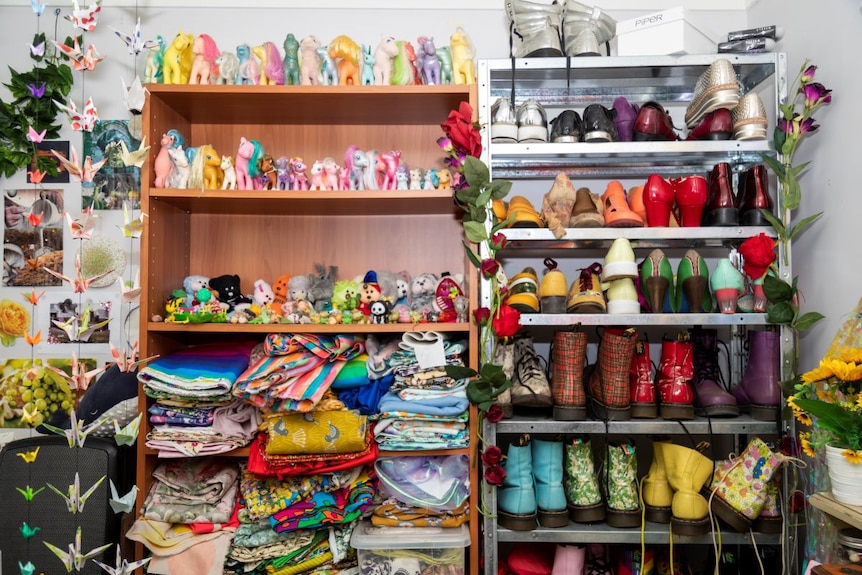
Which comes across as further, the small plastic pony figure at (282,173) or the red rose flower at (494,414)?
the small plastic pony figure at (282,173)

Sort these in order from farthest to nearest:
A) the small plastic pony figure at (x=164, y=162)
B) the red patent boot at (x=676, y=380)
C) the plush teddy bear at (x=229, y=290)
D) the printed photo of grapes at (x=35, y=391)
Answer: the printed photo of grapes at (x=35, y=391)
the plush teddy bear at (x=229, y=290)
the small plastic pony figure at (x=164, y=162)
the red patent boot at (x=676, y=380)

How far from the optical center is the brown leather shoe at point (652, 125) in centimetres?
193

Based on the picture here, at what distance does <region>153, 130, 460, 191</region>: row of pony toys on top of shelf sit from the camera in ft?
6.57

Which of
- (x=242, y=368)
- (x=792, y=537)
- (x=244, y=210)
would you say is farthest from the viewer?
(x=244, y=210)

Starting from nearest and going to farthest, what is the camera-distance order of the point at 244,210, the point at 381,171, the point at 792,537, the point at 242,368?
the point at 792,537 < the point at 242,368 < the point at 381,171 < the point at 244,210

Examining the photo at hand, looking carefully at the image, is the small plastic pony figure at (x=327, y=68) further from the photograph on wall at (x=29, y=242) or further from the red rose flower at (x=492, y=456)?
the red rose flower at (x=492, y=456)

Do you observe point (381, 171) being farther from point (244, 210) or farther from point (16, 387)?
point (16, 387)

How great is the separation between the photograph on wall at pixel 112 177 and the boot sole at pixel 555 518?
77.8 inches

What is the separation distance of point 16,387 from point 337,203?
1.54 m

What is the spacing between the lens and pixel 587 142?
194 centimetres

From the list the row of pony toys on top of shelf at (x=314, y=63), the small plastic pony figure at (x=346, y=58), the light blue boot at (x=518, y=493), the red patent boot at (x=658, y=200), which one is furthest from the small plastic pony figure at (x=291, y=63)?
the light blue boot at (x=518, y=493)

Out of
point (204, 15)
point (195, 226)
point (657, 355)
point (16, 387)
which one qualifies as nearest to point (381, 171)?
point (195, 226)

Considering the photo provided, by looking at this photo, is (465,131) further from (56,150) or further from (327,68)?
(56,150)

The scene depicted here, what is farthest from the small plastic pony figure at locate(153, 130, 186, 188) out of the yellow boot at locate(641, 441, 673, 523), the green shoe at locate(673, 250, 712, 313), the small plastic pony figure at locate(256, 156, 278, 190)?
the yellow boot at locate(641, 441, 673, 523)
